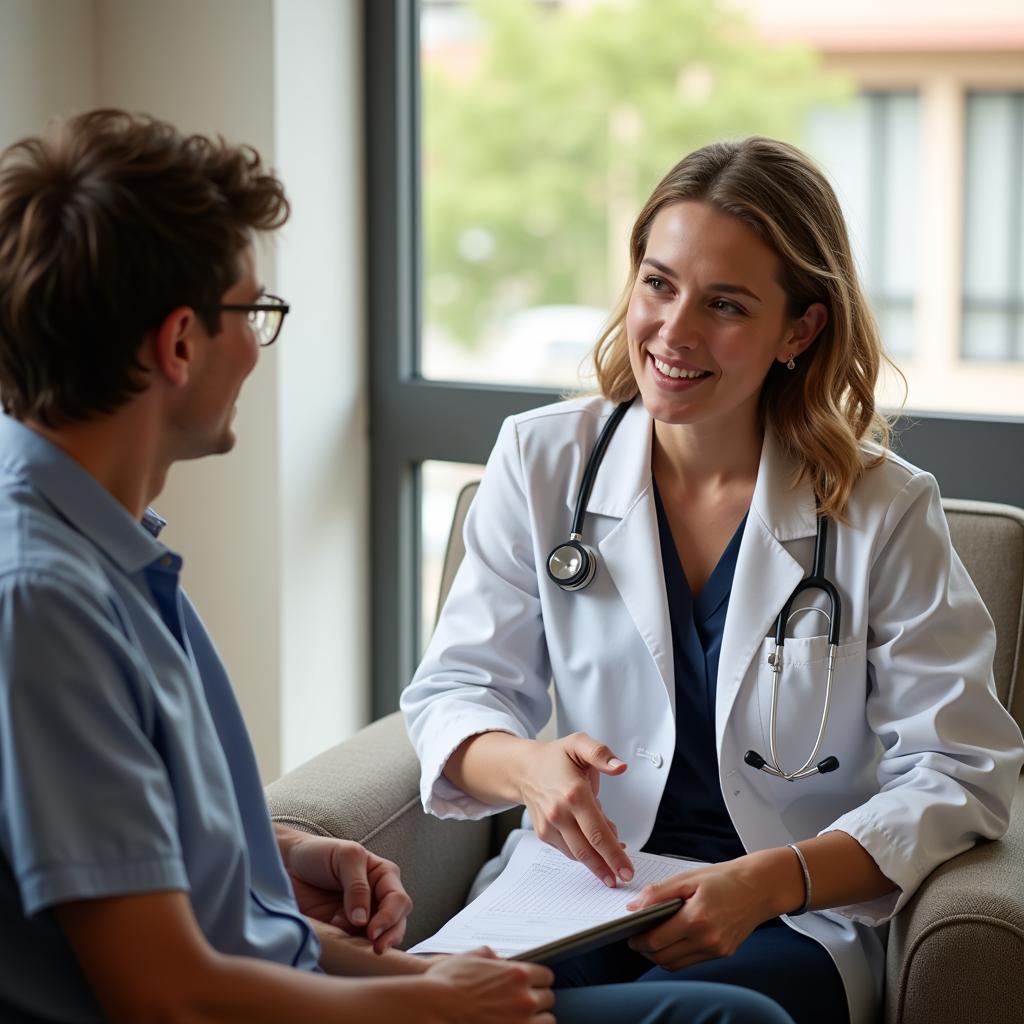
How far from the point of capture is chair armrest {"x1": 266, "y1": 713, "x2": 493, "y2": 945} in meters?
1.52

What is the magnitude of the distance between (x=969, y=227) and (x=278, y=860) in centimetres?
918

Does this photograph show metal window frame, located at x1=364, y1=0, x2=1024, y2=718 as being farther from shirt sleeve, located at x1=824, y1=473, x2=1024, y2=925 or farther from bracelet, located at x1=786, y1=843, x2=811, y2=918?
bracelet, located at x1=786, y1=843, x2=811, y2=918

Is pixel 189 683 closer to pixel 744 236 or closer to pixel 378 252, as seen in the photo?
pixel 744 236

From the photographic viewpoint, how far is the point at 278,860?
112 centimetres

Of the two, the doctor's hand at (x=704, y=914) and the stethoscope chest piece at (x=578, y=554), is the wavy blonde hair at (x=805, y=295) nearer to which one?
the stethoscope chest piece at (x=578, y=554)

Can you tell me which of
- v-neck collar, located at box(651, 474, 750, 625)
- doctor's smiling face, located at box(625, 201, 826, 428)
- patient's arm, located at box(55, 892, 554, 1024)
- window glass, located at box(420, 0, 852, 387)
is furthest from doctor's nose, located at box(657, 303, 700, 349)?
window glass, located at box(420, 0, 852, 387)

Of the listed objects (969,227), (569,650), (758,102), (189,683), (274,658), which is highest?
(758,102)

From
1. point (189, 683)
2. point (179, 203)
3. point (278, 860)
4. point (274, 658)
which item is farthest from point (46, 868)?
point (274, 658)

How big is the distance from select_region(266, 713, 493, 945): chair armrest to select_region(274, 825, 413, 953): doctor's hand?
0.56 ft

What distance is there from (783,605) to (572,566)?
0.27 m

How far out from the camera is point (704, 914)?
1.30m

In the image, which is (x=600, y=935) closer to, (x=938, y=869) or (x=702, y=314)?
(x=938, y=869)

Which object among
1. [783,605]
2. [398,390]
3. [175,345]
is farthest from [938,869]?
[398,390]

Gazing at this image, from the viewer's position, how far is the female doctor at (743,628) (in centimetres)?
142
